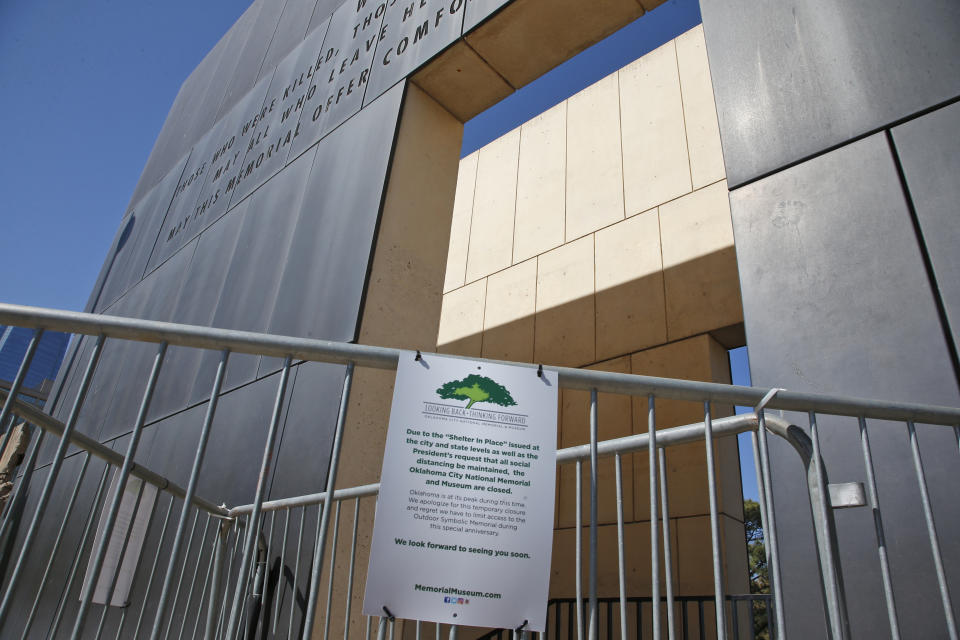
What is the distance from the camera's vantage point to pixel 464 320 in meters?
11.5

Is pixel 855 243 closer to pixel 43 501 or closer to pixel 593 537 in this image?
pixel 593 537

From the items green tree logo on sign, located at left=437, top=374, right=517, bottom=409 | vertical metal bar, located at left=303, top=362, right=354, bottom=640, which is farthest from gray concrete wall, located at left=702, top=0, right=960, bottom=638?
vertical metal bar, located at left=303, top=362, right=354, bottom=640

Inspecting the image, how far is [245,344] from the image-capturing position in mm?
2234

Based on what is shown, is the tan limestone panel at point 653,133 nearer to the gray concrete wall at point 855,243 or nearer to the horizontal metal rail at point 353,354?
the gray concrete wall at point 855,243

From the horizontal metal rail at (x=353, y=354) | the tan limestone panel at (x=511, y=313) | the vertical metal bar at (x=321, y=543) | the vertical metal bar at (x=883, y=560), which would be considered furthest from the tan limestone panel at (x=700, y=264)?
the vertical metal bar at (x=321, y=543)

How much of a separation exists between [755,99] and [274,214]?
561 cm

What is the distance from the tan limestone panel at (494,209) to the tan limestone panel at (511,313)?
1.20 feet

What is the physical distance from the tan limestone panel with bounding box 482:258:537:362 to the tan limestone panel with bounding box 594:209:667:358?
4.44 ft

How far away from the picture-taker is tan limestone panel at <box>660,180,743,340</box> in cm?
812

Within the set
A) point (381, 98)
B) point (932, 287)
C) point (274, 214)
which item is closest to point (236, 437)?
point (274, 214)

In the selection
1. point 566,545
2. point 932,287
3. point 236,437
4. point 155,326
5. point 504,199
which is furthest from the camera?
point 504,199

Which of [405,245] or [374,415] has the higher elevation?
[405,245]

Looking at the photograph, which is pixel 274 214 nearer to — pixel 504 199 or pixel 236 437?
pixel 236 437

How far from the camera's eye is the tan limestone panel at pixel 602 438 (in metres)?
7.88
